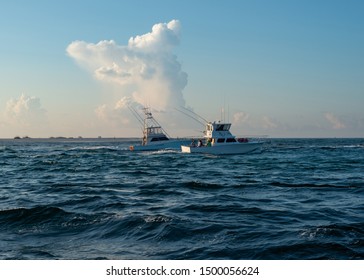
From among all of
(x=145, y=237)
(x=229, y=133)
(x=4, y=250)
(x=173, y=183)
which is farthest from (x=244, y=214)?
(x=229, y=133)

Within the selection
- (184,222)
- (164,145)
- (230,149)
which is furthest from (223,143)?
(184,222)

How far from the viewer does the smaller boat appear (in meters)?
59.0

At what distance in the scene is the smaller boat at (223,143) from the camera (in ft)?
193

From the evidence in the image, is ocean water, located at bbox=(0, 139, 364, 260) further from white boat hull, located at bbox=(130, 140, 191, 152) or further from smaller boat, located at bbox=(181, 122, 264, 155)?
white boat hull, located at bbox=(130, 140, 191, 152)

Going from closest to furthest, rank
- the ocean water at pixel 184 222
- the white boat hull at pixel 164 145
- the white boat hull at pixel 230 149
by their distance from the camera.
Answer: the ocean water at pixel 184 222 → the white boat hull at pixel 230 149 → the white boat hull at pixel 164 145

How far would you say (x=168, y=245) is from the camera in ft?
36.4

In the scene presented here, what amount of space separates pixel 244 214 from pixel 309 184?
11.0 metres

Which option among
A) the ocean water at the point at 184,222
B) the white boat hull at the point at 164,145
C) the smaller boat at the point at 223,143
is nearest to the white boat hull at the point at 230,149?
the smaller boat at the point at 223,143

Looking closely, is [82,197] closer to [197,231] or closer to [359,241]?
[197,231]

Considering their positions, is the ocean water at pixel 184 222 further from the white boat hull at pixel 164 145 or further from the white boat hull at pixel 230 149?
the white boat hull at pixel 164 145

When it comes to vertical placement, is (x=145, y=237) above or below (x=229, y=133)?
below

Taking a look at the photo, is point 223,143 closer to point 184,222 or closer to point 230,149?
point 230,149

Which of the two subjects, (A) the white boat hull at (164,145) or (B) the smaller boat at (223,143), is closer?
(B) the smaller boat at (223,143)

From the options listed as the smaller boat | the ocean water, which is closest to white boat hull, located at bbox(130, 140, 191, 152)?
the smaller boat
